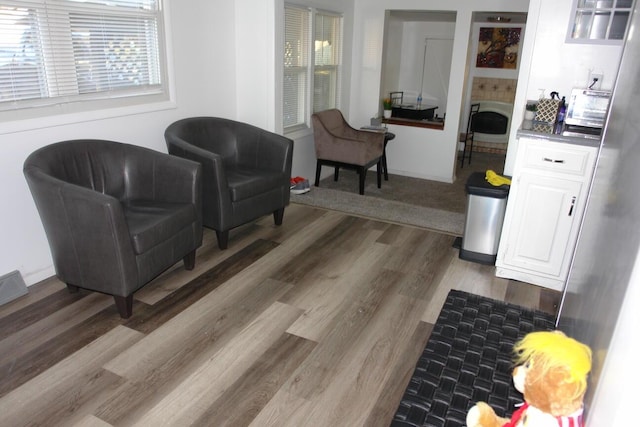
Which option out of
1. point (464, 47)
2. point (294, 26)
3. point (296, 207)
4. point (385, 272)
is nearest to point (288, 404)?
point (385, 272)

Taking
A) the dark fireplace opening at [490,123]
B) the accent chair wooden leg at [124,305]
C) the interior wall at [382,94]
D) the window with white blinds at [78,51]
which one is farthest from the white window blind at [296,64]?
the dark fireplace opening at [490,123]

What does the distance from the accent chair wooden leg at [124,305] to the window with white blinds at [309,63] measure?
275 cm

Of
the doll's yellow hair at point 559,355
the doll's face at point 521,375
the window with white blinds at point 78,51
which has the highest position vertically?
the window with white blinds at point 78,51

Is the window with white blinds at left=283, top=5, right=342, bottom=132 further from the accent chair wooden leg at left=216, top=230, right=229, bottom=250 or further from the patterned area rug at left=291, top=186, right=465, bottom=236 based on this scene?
the accent chair wooden leg at left=216, top=230, right=229, bottom=250

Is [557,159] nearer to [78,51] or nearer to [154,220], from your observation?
[154,220]

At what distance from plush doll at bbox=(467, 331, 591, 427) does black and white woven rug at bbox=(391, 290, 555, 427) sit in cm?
43

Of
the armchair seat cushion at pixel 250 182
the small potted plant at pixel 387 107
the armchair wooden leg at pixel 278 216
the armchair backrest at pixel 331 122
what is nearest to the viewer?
the armchair seat cushion at pixel 250 182

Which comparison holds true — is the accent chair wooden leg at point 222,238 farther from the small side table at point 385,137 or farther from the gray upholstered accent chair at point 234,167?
the small side table at point 385,137

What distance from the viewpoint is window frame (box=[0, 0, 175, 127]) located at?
2.58 metres

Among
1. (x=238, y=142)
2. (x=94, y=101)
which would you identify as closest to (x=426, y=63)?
(x=238, y=142)

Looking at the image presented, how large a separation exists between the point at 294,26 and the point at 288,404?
146 inches

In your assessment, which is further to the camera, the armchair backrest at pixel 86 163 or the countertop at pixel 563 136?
the countertop at pixel 563 136

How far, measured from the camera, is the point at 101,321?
247 centimetres

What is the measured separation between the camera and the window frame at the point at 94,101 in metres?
2.58
